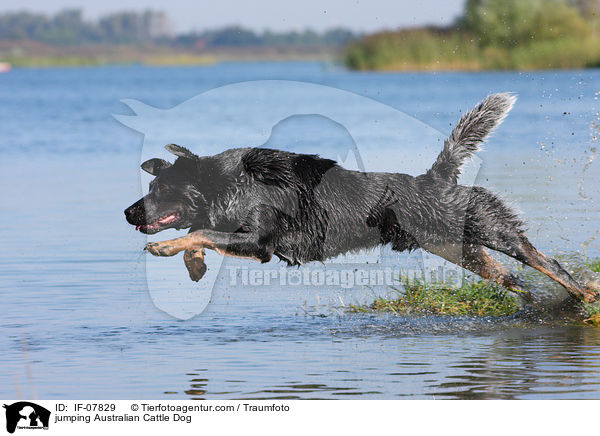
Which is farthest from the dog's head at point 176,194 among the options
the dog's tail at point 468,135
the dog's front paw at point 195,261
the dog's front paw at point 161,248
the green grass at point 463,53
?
the green grass at point 463,53

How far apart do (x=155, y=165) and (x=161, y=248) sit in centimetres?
87

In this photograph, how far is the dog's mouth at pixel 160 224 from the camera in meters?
6.97

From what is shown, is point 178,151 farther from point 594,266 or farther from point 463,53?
point 463,53

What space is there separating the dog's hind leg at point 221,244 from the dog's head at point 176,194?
11.1 inches

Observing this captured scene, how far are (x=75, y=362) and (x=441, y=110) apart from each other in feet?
78.9

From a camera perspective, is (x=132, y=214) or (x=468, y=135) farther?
(x=468, y=135)

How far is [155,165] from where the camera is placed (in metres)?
7.14

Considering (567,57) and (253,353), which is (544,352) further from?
(567,57)

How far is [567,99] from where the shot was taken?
31.3m

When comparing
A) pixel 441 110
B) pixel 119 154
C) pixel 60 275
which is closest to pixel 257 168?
pixel 60 275

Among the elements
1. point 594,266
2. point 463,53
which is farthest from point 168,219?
point 463,53
